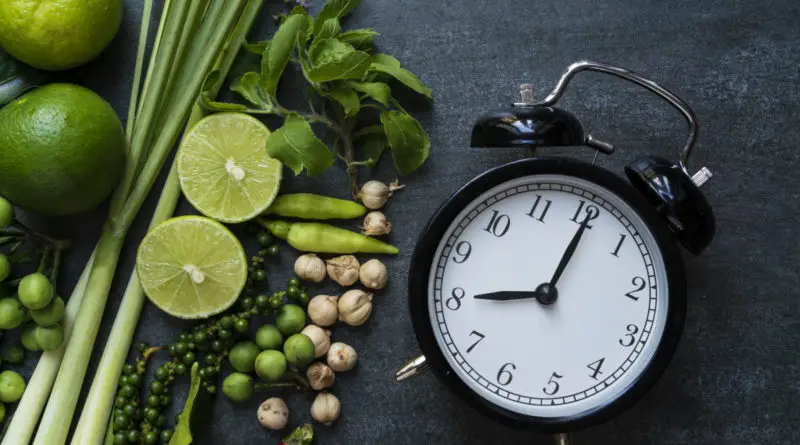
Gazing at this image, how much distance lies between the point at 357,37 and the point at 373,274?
1.39 ft

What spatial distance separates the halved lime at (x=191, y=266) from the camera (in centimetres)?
133

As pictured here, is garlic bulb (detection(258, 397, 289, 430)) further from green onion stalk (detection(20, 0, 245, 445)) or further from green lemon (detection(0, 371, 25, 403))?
green lemon (detection(0, 371, 25, 403))

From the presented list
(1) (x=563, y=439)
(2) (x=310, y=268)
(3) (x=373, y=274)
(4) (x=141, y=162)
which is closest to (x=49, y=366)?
(4) (x=141, y=162)

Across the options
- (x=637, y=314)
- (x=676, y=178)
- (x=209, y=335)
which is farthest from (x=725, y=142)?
(x=209, y=335)

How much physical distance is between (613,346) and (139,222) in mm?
887

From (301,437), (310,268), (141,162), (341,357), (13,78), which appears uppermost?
(13,78)

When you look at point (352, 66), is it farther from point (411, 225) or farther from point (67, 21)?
point (67, 21)

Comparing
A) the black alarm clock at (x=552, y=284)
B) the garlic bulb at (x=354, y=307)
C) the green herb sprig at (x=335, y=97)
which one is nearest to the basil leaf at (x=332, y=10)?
the green herb sprig at (x=335, y=97)

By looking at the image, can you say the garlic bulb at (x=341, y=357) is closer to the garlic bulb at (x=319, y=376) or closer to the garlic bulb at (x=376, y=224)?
the garlic bulb at (x=319, y=376)

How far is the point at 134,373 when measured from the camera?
1386 millimetres

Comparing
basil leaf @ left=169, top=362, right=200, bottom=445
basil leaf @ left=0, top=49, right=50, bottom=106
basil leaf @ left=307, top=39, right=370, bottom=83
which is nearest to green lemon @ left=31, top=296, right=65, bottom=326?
basil leaf @ left=169, top=362, right=200, bottom=445

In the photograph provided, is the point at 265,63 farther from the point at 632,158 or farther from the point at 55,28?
the point at 632,158

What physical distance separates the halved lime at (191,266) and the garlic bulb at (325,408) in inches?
9.4

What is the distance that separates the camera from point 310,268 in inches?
54.1
